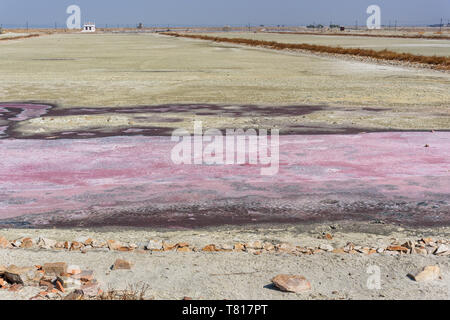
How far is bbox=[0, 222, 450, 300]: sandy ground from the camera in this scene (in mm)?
4473

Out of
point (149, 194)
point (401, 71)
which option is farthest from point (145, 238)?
point (401, 71)

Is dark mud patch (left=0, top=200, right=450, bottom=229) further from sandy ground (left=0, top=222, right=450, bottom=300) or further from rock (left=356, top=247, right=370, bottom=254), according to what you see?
rock (left=356, top=247, right=370, bottom=254)

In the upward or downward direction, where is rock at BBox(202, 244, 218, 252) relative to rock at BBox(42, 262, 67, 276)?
downward

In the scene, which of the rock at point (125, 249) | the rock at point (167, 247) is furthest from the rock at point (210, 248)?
the rock at point (125, 249)

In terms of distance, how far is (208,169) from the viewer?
28.1 feet

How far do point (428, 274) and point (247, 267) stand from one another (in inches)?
59.7

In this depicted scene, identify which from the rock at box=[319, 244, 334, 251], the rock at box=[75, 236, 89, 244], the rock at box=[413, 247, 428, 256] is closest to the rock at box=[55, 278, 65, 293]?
the rock at box=[75, 236, 89, 244]

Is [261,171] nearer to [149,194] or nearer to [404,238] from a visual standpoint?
[149,194]

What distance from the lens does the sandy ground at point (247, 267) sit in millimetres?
4473

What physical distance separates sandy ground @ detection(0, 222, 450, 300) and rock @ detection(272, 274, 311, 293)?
0.05 metres

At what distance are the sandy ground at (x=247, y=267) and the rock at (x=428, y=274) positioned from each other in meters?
0.05

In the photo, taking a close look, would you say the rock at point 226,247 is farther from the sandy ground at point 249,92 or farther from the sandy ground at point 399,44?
the sandy ground at point 399,44

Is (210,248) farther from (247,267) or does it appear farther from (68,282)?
(68,282)

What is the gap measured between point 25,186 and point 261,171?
11.0 feet
